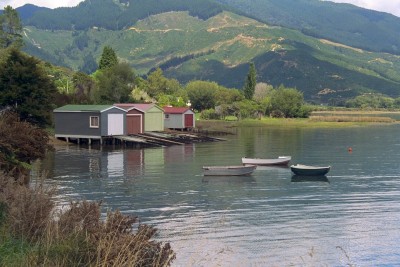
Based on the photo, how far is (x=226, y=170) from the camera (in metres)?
52.6

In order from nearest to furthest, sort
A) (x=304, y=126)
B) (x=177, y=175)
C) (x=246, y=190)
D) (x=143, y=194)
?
1. (x=143, y=194)
2. (x=246, y=190)
3. (x=177, y=175)
4. (x=304, y=126)

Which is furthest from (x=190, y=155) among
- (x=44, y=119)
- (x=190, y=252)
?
(x=190, y=252)

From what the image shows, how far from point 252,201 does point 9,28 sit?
89.9 meters

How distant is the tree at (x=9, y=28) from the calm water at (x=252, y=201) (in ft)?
151

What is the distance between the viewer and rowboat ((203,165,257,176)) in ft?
171

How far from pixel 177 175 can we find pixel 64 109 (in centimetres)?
3666

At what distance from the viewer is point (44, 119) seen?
62781mm

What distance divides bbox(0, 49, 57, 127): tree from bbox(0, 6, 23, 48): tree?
51121mm

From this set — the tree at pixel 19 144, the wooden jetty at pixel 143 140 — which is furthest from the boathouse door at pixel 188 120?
the tree at pixel 19 144

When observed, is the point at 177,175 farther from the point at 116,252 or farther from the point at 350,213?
the point at 116,252

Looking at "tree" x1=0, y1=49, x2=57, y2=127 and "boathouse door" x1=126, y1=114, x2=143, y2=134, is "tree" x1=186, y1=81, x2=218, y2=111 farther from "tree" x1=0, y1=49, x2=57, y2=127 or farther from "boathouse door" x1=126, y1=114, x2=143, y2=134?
"tree" x1=0, y1=49, x2=57, y2=127

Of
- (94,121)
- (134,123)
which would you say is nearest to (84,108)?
(94,121)

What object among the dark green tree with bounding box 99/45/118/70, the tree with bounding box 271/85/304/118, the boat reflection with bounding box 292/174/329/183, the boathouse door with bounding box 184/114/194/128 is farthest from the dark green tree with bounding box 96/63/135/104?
the boat reflection with bounding box 292/174/329/183

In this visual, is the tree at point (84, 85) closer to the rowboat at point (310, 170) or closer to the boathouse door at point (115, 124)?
the boathouse door at point (115, 124)
